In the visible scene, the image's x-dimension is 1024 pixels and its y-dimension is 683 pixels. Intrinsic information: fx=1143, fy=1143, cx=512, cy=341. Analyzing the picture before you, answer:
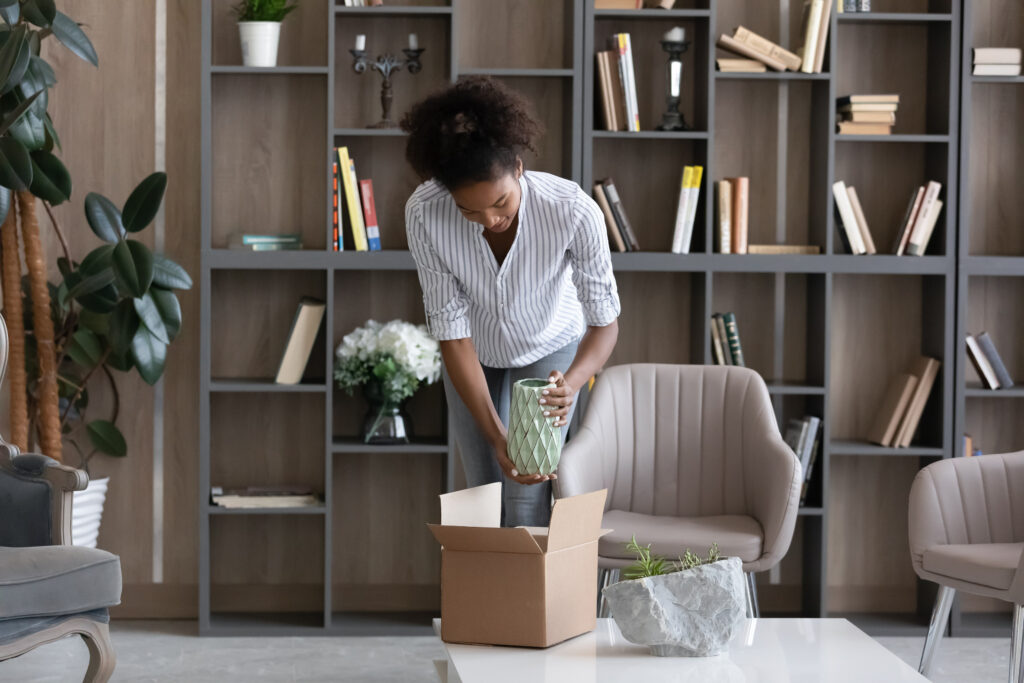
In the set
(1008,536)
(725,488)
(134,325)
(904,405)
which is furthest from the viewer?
(904,405)

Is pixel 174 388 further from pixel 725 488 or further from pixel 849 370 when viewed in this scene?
pixel 849 370

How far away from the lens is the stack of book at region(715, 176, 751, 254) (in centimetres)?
358

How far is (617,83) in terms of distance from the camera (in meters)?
3.56

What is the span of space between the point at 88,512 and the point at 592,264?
186cm

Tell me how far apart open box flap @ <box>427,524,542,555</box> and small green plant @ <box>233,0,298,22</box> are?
210 cm

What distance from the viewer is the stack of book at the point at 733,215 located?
3.58m

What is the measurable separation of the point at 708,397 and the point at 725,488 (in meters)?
0.25

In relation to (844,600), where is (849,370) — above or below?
above

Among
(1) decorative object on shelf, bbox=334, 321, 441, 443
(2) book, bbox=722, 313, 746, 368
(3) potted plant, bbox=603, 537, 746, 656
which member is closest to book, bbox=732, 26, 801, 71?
(2) book, bbox=722, 313, 746, 368

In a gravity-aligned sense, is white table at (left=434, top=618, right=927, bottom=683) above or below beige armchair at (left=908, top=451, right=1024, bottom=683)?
below

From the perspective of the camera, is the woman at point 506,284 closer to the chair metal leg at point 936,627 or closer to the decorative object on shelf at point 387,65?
the chair metal leg at point 936,627

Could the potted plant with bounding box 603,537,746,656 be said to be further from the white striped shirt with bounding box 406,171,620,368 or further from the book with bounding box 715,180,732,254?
the book with bounding box 715,180,732,254

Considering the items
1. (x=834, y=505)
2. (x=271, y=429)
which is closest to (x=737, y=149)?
(x=834, y=505)

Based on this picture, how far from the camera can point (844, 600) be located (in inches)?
152
